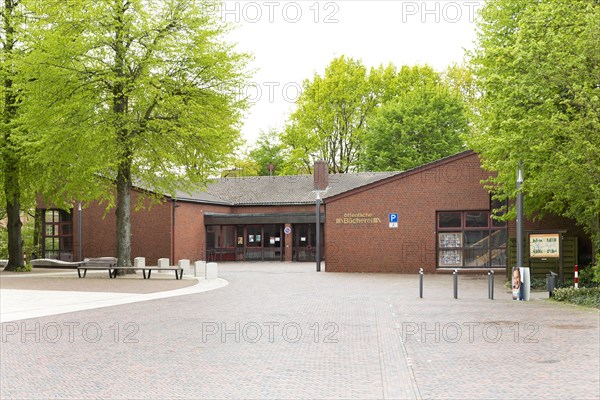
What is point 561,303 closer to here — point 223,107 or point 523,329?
point 523,329

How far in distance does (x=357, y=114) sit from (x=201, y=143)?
107 feet

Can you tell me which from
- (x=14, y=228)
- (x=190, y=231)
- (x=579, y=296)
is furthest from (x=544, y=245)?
(x=190, y=231)

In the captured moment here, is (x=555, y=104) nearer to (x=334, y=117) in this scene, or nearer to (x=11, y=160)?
(x=11, y=160)

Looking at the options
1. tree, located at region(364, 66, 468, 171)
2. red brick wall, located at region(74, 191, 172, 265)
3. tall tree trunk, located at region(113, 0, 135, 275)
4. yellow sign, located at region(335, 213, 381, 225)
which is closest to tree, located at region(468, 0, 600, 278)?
yellow sign, located at region(335, 213, 381, 225)

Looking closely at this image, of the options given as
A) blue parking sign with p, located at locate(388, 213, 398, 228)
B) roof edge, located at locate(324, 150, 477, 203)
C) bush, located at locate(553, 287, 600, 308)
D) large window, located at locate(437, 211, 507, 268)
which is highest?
roof edge, located at locate(324, 150, 477, 203)

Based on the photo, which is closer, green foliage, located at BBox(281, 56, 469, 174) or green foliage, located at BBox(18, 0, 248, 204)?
green foliage, located at BBox(18, 0, 248, 204)

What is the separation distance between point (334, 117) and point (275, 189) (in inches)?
438

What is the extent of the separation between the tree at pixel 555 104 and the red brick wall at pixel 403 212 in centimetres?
1051

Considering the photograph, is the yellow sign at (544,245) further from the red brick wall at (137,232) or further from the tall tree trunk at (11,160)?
the red brick wall at (137,232)

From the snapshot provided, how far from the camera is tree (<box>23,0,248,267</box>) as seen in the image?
2889 cm

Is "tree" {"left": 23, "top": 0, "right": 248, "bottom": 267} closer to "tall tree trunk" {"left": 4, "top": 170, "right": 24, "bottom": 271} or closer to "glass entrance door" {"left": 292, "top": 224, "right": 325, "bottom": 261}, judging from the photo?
"tall tree trunk" {"left": 4, "top": 170, "right": 24, "bottom": 271}

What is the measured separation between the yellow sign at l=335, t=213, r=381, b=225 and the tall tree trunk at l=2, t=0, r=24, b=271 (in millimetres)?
15491

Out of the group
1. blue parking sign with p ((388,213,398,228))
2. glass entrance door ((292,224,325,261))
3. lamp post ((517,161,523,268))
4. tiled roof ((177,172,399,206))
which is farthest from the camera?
tiled roof ((177,172,399,206))

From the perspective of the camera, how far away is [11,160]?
113ft
